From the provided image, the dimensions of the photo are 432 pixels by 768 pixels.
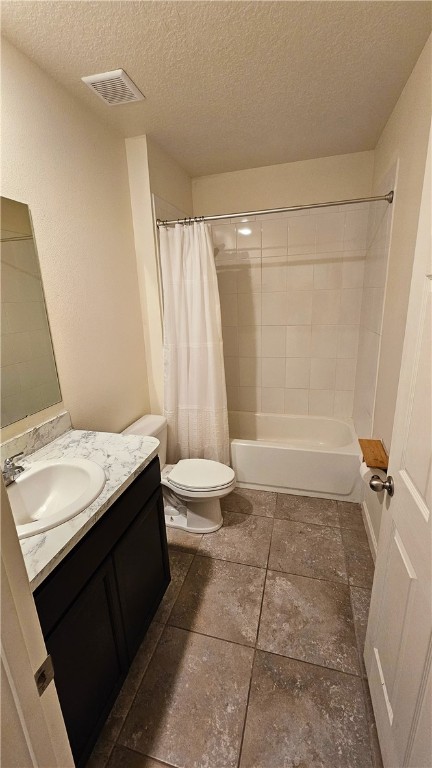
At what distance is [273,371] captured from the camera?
9.27ft

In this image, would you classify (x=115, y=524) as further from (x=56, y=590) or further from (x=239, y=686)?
(x=239, y=686)

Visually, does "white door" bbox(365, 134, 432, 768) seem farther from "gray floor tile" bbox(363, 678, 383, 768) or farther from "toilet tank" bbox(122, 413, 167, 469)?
"toilet tank" bbox(122, 413, 167, 469)

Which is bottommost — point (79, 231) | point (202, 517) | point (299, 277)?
point (202, 517)

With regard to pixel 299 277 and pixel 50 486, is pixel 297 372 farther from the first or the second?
pixel 50 486

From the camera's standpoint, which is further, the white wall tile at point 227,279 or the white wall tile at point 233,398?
the white wall tile at point 233,398

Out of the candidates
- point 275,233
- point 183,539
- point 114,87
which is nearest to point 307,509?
point 183,539

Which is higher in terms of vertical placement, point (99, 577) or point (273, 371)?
point (273, 371)

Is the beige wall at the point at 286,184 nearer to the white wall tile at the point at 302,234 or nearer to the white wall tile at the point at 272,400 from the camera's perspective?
the white wall tile at the point at 302,234

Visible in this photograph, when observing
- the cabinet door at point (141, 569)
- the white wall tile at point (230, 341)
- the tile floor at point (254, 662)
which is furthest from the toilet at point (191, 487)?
the white wall tile at point (230, 341)

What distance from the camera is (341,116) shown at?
1736 millimetres

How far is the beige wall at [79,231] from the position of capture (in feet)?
4.10

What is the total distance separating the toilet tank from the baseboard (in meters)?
1.36

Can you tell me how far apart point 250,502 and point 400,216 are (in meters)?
1.94

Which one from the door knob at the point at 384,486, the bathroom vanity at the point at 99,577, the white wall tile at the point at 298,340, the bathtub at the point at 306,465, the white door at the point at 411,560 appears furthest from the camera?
the white wall tile at the point at 298,340
